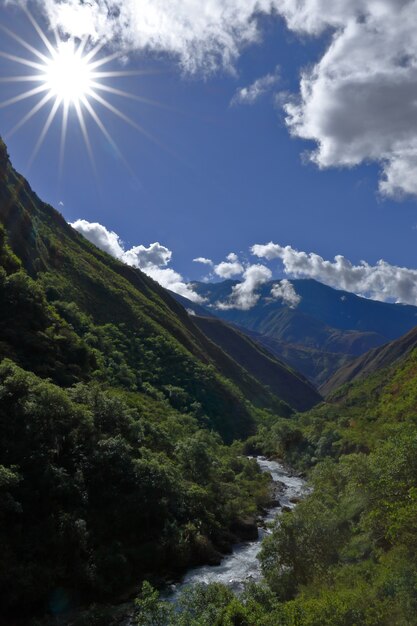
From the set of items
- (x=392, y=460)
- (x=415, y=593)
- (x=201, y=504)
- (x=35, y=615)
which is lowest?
(x=35, y=615)

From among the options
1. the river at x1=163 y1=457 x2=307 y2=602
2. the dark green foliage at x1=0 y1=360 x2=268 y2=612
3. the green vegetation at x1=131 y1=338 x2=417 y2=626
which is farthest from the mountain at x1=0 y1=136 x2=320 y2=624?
the green vegetation at x1=131 y1=338 x2=417 y2=626

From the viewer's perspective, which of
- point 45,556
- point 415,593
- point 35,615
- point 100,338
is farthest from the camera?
point 100,338

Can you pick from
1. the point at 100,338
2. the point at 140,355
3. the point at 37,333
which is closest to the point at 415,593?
the point at 37,333

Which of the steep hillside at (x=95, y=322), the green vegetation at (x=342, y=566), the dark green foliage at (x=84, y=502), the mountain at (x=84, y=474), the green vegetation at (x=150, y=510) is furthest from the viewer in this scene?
the steep hillside at (x=95, y=322)

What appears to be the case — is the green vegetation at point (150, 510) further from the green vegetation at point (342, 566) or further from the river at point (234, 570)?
the river at point (234, 570)

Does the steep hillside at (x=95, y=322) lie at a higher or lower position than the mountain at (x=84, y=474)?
higher

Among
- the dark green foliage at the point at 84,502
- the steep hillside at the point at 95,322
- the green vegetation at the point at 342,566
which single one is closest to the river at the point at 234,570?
the dark green foliage at the point at 84,502

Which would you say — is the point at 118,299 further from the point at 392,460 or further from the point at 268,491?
the point at 392,460

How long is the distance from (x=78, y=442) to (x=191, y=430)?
39159 millimetres

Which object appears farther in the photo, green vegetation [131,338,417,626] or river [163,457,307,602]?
river [163,457,307,602]

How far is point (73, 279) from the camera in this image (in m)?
112

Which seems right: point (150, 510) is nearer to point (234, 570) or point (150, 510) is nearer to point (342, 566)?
point (234, 570)

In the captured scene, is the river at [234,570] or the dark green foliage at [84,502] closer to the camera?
the dark green foliage at [84,502]

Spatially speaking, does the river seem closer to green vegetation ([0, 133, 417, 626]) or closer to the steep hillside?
green vegetation ([0, 133, 417, 626])
